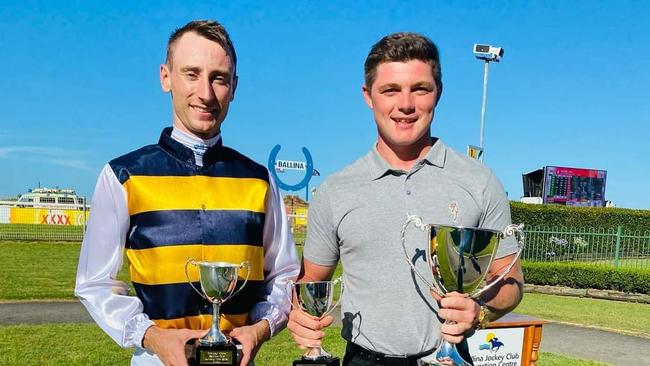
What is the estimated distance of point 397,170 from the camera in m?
2.51

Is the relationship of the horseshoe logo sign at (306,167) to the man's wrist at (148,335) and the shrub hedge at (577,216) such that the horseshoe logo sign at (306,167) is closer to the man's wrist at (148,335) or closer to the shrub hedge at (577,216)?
the shrub hedge at (577,216)

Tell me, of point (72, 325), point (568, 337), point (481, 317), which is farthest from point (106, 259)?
point (568, 337)

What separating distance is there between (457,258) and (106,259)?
131cm

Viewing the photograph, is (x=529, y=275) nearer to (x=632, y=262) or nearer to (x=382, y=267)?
(x=632, y=262)

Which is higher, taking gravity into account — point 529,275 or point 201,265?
Answer: point 201,265

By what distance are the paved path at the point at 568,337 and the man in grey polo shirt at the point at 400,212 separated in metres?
6.17

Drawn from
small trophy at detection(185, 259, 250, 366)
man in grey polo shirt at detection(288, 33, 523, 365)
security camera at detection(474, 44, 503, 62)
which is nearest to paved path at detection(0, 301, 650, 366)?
man in grey polo shirt at detection(288, 33, 523, 365)

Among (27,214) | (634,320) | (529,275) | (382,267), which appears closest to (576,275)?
(529,275)

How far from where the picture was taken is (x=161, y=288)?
221 cm

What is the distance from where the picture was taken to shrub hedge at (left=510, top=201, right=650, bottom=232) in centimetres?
2047

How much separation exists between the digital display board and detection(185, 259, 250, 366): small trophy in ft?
101

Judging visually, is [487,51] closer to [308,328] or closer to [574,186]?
[574,186]

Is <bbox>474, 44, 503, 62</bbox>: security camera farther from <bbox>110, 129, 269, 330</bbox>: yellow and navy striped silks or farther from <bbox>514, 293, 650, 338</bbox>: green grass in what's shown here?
<bbox>110, 129, 269, 330</bbox>: yellow and navy striped silks

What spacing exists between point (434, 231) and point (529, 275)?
1381 cm
